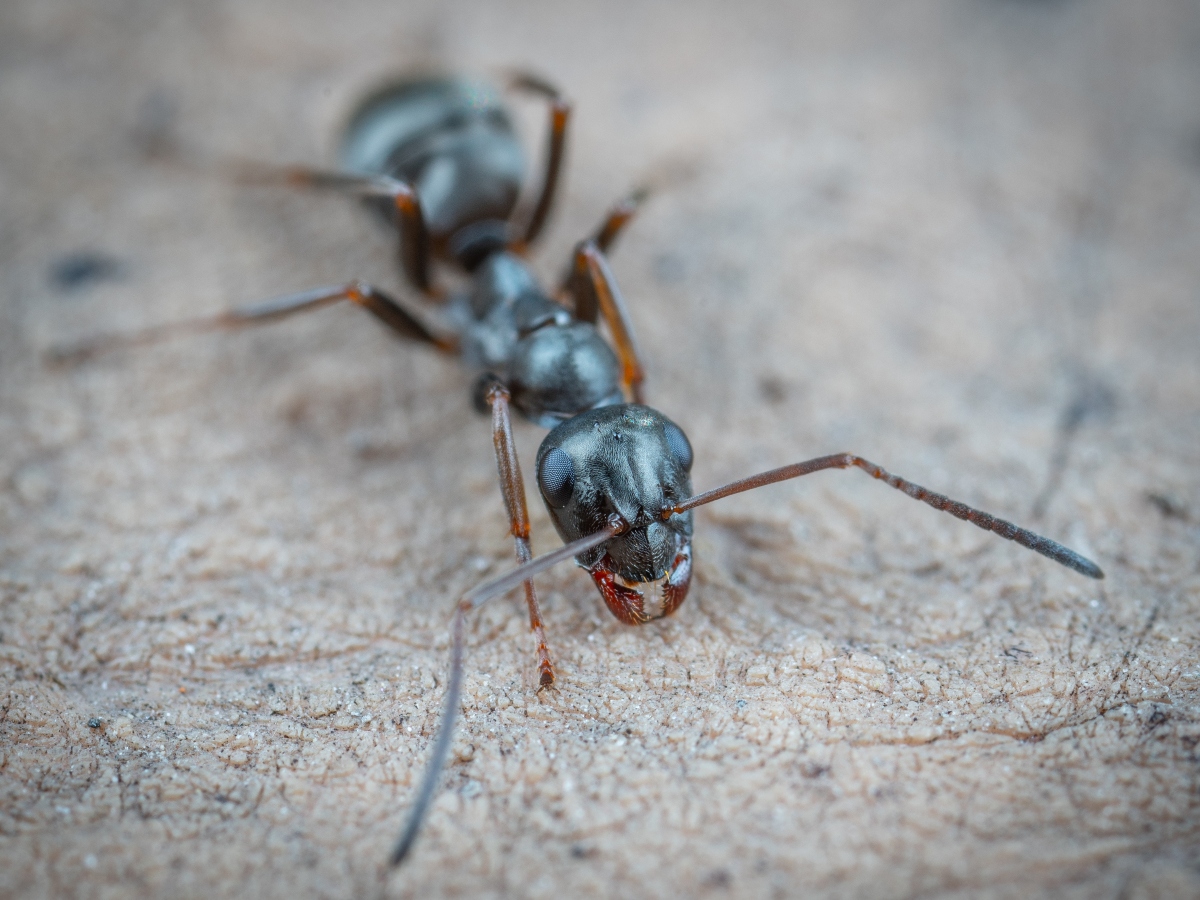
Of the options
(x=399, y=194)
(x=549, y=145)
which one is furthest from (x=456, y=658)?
(x=549, y=145)

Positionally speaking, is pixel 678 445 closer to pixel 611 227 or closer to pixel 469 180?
pixel 611 227

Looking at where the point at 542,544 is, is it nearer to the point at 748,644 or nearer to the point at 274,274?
the point at 748,644

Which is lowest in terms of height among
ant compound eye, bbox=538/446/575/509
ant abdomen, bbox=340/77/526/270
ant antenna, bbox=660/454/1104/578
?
ant compound eye, bbox=538/446/575/509

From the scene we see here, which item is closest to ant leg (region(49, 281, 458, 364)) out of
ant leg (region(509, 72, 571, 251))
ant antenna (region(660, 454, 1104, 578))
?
ant leg (region(509, 72, 571, 251))

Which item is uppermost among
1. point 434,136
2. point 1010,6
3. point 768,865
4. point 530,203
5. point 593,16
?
point 1010,6

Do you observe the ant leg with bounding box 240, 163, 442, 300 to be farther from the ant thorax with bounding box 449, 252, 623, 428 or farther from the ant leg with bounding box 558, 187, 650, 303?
the ant leg with bounding box 558, 187, 650, 303

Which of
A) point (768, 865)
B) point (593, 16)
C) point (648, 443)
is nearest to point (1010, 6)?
point (593, 16)
